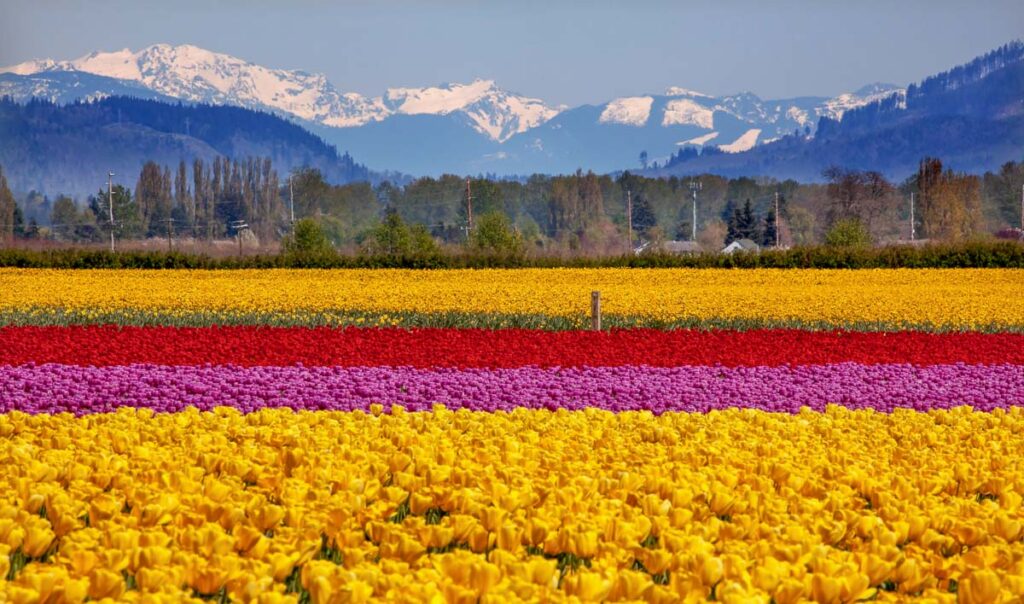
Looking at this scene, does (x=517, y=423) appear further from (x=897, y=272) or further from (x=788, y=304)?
(x=897, y=272)

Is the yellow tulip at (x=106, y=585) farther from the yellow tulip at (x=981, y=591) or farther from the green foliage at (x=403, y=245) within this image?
the green foliage at (x=403, y=245)

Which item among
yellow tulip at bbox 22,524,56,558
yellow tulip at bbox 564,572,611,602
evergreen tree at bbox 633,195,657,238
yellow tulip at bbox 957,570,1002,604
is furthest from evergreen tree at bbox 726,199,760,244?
yellow tulip at bbox 564,572,611,602

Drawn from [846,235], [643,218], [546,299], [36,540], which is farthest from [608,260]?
[643,218]

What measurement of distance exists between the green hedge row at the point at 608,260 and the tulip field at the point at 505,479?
1116 inches

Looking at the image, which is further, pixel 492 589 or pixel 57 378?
pixel 57 378

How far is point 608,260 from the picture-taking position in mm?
42906

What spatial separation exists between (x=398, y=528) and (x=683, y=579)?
3.74 feet

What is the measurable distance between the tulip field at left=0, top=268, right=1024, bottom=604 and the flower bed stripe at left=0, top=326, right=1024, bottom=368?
0.13m

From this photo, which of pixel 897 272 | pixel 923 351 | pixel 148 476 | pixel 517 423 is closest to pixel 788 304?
pixel 923 351

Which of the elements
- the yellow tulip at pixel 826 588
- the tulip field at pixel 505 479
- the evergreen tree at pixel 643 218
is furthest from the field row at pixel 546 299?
the evergreen tree at pixel 643 218

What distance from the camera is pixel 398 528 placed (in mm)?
4461

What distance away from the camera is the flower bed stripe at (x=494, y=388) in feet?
34.1

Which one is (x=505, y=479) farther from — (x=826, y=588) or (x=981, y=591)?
(x=981, y=591)

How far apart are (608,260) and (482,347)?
91.9 feet
